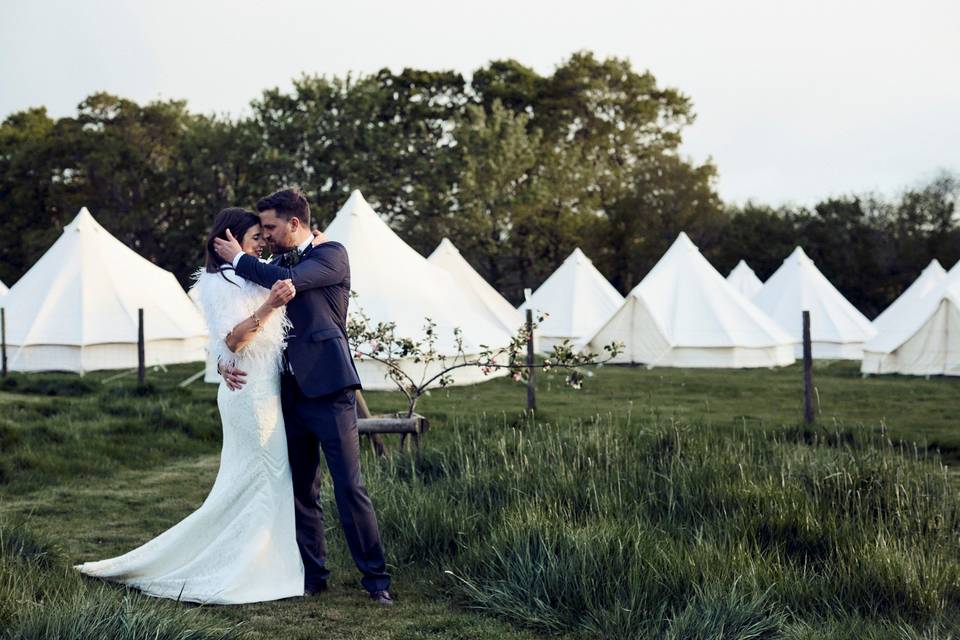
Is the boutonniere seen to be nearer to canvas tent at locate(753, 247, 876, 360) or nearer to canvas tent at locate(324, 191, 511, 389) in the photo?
canvas tent at locate(324, 191, 511, 389)

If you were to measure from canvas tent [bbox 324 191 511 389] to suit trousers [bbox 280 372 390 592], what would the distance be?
9.97 metres

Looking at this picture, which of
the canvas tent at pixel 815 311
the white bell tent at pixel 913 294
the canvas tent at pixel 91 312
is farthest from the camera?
the canvas tent at pixel 815 311

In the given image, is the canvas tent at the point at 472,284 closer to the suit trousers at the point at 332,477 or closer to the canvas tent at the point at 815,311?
the canvas tent at the point at 815,311

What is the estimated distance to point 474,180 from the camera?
31438 mm

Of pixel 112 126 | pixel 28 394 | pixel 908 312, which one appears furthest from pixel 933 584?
pixel 112 126

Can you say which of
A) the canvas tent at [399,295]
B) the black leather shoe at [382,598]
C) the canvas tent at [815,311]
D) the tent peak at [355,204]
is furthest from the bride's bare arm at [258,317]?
the canvas tent at [815,311]

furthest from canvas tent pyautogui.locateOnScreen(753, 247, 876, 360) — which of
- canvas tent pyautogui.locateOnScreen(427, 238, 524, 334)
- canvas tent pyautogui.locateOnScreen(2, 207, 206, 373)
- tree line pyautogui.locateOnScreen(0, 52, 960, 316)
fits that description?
canvas tent pyautogui.locateOnScreen(2, 207, 206, 373)

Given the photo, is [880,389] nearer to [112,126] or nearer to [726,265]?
[726,265]

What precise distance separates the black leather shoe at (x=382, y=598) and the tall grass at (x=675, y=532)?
326 millimetres

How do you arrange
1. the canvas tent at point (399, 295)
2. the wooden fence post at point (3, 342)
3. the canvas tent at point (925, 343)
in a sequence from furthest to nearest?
the canvas tent at point (925, 343) → the wooden fence post at point (3, 342) → the canvas tent at point (399, 295)

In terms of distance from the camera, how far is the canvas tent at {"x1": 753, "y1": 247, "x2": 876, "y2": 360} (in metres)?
23.3

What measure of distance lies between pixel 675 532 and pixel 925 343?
46.9 feet

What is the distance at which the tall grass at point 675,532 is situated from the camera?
4062 millimetres

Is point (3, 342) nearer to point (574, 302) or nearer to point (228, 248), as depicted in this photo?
point (574, 302)
